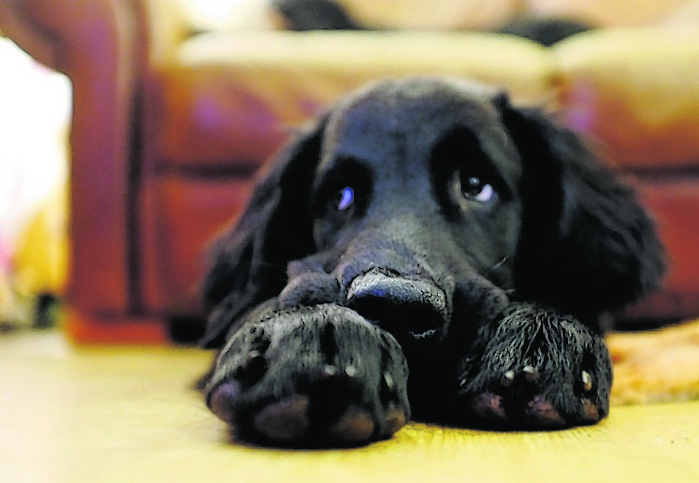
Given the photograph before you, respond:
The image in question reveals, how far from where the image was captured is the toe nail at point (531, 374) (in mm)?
759

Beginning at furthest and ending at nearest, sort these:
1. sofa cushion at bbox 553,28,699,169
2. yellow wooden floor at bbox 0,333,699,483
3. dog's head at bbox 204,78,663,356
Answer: sofa cushion at bbox 553,28,699,169, dog's head at bbox 204,78,663,356, yellow wooden floor at bbox 0,333,699,483

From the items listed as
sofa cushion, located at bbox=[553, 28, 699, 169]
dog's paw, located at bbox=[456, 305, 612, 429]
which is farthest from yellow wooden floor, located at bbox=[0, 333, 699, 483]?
sofa cushion, located at bbox=[553, 28, 699, 169]

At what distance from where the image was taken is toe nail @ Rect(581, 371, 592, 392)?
783mm

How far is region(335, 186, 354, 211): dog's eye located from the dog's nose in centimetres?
36

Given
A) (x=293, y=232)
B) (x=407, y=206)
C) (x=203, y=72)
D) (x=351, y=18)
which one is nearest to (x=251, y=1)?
(x=351, y=18)

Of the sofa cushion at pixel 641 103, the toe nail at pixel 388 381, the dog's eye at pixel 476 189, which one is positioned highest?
the sofa cushion at pixel 641 103

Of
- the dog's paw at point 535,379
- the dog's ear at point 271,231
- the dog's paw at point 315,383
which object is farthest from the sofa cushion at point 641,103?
the dog's paw at point 315,383

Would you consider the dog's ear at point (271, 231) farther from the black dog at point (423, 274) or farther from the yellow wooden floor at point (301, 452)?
the yellow wooden floor at point (301, 452)

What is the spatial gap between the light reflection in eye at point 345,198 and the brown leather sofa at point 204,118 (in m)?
0.84

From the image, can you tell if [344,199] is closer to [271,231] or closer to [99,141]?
[271,231]

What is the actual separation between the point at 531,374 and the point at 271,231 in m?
0.67

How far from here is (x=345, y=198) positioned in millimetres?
1146

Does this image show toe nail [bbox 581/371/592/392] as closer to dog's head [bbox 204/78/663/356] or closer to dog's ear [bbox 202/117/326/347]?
dog's head [bbox 204/78/663/356]

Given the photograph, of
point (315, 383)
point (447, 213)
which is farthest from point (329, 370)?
point (447, 213)
